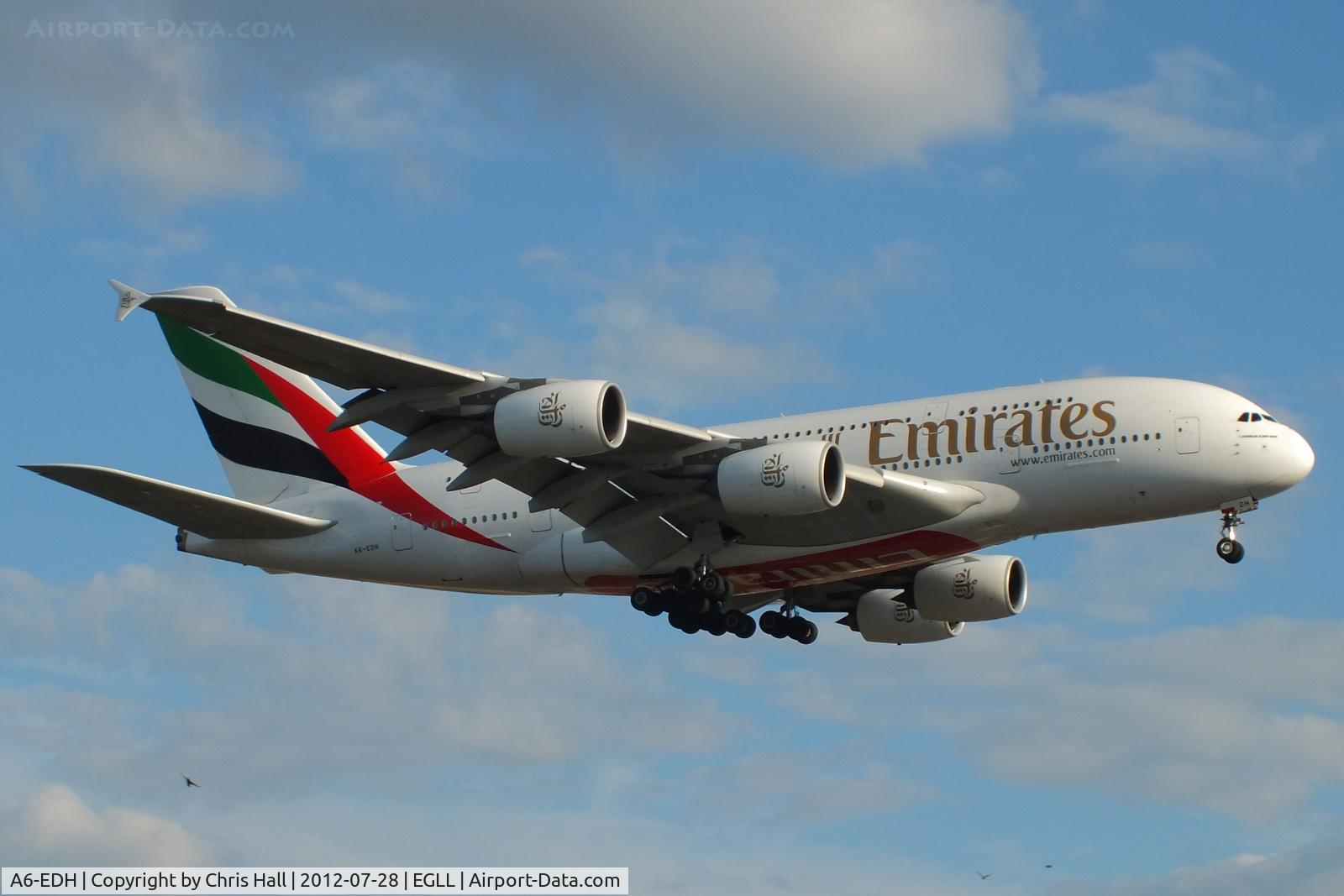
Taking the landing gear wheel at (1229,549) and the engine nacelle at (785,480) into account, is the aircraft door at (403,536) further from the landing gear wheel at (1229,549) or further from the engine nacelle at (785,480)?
the landing gear wheel at (1229,549)

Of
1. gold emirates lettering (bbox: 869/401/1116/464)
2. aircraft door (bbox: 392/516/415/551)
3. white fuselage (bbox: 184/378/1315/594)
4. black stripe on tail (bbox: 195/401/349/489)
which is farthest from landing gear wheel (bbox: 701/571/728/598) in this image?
black stripe on tail (bbox: 195/401/349/489)

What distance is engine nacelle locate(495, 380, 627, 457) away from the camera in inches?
1113

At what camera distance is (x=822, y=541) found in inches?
1293

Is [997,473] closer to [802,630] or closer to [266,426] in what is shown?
[802,630]

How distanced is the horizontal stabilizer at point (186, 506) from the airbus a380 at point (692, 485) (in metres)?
0.06

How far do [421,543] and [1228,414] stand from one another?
16326mm

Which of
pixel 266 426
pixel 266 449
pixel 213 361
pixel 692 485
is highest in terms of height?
pixel 213 361

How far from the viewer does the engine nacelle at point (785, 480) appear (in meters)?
29.7

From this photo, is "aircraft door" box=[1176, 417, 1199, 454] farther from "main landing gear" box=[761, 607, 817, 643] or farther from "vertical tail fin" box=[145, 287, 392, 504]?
"vertical tail fin" box=[145, 287, 392, 504]

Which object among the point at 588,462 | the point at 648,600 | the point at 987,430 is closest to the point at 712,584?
the point at 648,600

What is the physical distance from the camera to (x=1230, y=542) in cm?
3181

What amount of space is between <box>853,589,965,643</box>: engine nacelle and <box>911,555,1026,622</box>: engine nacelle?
6.20 feet

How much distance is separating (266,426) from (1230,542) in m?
21.4

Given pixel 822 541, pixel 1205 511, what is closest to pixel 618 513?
pixel 822 541
